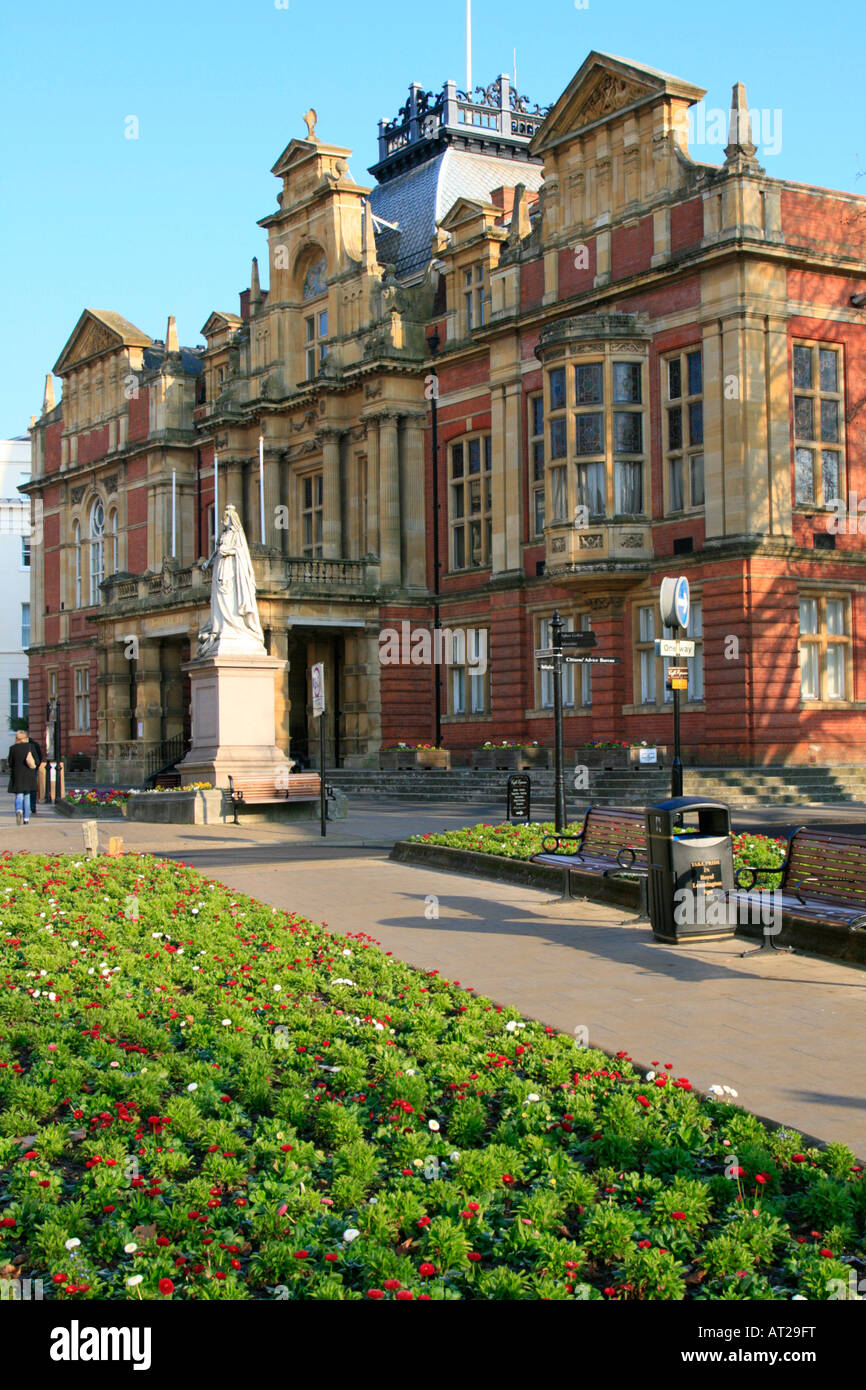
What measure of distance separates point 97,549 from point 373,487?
75.4 ft

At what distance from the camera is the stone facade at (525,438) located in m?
32.2

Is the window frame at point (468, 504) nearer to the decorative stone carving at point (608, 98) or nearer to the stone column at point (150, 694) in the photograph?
the decorative stone carving at point (608, 98)

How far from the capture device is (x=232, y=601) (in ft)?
98.0

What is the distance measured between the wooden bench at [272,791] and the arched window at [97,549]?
121ft

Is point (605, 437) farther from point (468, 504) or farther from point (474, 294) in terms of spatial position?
point (474, 294)

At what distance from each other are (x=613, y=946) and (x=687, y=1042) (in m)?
3.55

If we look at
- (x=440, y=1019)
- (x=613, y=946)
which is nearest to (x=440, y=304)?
(x=613, y=946)

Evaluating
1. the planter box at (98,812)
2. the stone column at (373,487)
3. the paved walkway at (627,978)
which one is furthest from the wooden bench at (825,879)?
the stone column at (373,487)

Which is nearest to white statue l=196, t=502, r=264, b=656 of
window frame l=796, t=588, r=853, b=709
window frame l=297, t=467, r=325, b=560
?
window frame l=796, t=588, r=853, b=709

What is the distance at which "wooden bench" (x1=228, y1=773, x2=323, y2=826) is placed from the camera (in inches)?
1097

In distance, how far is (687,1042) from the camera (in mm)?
8734

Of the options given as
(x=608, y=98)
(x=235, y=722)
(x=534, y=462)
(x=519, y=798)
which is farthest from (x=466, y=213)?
(x=519, y=798)

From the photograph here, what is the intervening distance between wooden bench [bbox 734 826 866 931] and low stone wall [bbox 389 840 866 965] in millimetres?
148
